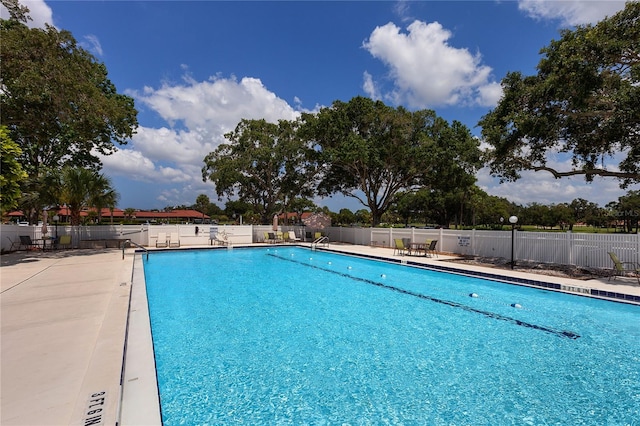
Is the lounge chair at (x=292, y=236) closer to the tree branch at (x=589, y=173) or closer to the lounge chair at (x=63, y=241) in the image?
the lounge chair at (x=63, y=241)

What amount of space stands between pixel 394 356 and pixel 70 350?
14.7 feet

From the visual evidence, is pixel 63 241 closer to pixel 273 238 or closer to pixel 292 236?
pixel 273 238

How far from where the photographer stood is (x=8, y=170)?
24.5 feet

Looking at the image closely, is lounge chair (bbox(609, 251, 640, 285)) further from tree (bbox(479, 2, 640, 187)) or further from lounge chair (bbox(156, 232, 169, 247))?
lounge chair (bbox(156, 232, 169, 247))

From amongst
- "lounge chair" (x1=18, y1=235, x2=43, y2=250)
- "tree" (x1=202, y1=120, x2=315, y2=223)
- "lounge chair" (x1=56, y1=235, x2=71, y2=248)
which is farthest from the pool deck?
"tree" (x1=202, y1=120, x2=315, y2=223)

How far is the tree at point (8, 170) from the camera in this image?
279 inches

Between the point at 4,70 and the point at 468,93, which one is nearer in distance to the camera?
the point at 4,70

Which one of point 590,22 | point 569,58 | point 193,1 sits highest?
point 193,1

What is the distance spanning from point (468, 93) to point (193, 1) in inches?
606

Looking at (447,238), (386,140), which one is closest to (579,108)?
(447,238)

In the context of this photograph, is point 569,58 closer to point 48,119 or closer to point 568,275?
point 568,275

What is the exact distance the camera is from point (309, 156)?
83.4 ft

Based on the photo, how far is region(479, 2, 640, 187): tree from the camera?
33.4 ft

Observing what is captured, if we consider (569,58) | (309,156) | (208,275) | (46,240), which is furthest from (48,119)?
(569,58)
